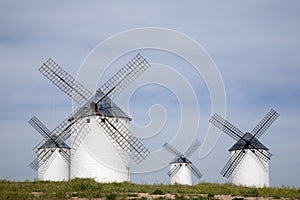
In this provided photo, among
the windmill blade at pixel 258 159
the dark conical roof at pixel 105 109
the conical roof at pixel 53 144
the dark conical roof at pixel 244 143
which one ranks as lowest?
the windmill blade at pixel 258 159

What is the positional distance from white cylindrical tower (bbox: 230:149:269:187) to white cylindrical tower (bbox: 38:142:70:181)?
13704 millimetres

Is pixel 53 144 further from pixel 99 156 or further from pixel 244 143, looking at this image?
pixel 244 143

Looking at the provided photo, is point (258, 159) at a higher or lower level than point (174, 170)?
higher

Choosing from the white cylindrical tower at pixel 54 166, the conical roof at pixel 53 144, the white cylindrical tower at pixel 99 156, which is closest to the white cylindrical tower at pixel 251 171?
the white cylindrical tower at pixel 99 156

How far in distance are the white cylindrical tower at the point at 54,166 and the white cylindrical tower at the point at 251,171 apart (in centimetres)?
1370

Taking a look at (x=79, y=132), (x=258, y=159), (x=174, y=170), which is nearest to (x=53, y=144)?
(x=79, y=132)

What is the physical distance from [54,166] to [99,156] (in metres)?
9.43

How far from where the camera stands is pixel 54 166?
3828 cm

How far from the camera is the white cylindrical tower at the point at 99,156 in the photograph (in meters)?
30.1

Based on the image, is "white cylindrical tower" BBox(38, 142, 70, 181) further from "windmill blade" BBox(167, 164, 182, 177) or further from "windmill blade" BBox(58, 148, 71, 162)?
"windmill blade" BBox(167, 164, 182, 177)

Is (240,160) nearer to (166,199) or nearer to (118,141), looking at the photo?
(118,141)

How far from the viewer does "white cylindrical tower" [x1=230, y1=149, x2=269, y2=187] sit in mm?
39562

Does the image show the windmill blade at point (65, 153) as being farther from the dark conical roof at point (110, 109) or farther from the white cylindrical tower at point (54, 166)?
the dark conical roof at point (110, 109)

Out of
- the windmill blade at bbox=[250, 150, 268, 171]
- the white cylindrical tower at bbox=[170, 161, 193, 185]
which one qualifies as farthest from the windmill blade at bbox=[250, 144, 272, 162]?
the white cylindrical tower at bbox=[170, 161, 193, 185]
